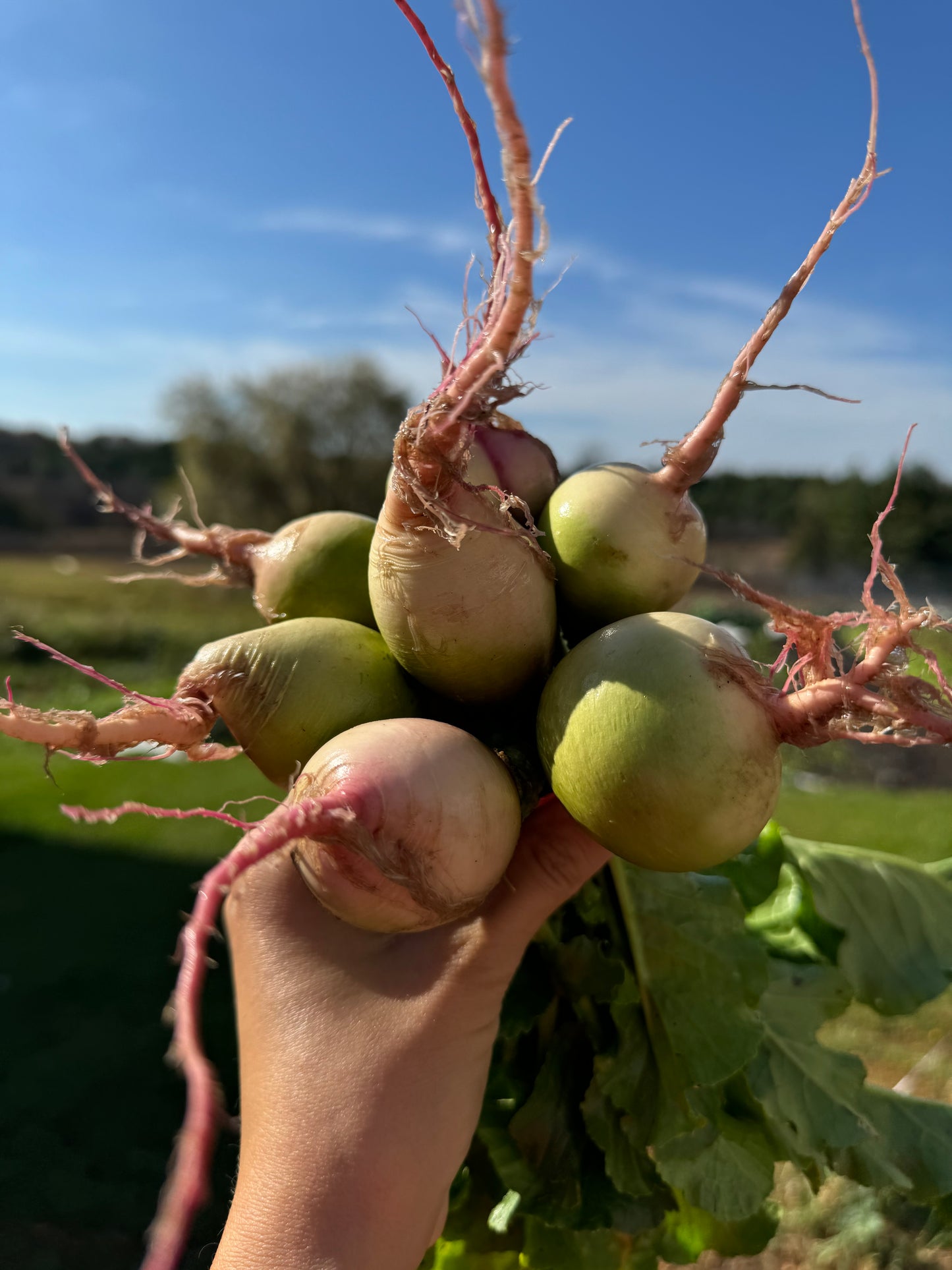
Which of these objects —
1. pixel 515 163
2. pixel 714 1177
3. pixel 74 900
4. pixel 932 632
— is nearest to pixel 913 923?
pixel 714 1177

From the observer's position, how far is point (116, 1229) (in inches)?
140

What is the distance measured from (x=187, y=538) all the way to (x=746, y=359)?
1230 mm

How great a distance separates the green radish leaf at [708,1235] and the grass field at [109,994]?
1.20m

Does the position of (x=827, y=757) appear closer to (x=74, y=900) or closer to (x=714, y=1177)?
(x=74, y=900)

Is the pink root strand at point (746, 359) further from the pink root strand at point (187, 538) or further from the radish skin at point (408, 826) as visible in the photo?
the pink root strand at point (187, 538)

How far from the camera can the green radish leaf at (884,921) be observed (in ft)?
7.00

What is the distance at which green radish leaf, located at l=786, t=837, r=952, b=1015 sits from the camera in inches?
84.0

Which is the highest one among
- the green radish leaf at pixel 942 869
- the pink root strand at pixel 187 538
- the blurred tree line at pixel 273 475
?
the pink root strand at pixel 187 538

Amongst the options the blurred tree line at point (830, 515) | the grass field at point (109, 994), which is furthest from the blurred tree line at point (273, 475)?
the grass field at point (109, 994)

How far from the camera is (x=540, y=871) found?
1.44 m

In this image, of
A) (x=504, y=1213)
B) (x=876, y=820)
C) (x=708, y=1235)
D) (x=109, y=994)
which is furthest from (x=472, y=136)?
(x=876, y=820)

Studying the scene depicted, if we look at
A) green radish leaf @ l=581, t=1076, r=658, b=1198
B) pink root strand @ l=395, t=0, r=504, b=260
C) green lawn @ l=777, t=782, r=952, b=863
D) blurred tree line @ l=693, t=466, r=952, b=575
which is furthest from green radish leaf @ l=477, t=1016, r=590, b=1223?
blurred tree line @ l=693, t=466, r=952, b=575

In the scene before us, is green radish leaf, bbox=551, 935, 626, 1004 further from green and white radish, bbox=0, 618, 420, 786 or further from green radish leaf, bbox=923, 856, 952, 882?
green radish leaf, bbox=923, 856, 952, 882

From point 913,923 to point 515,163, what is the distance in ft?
6.99
